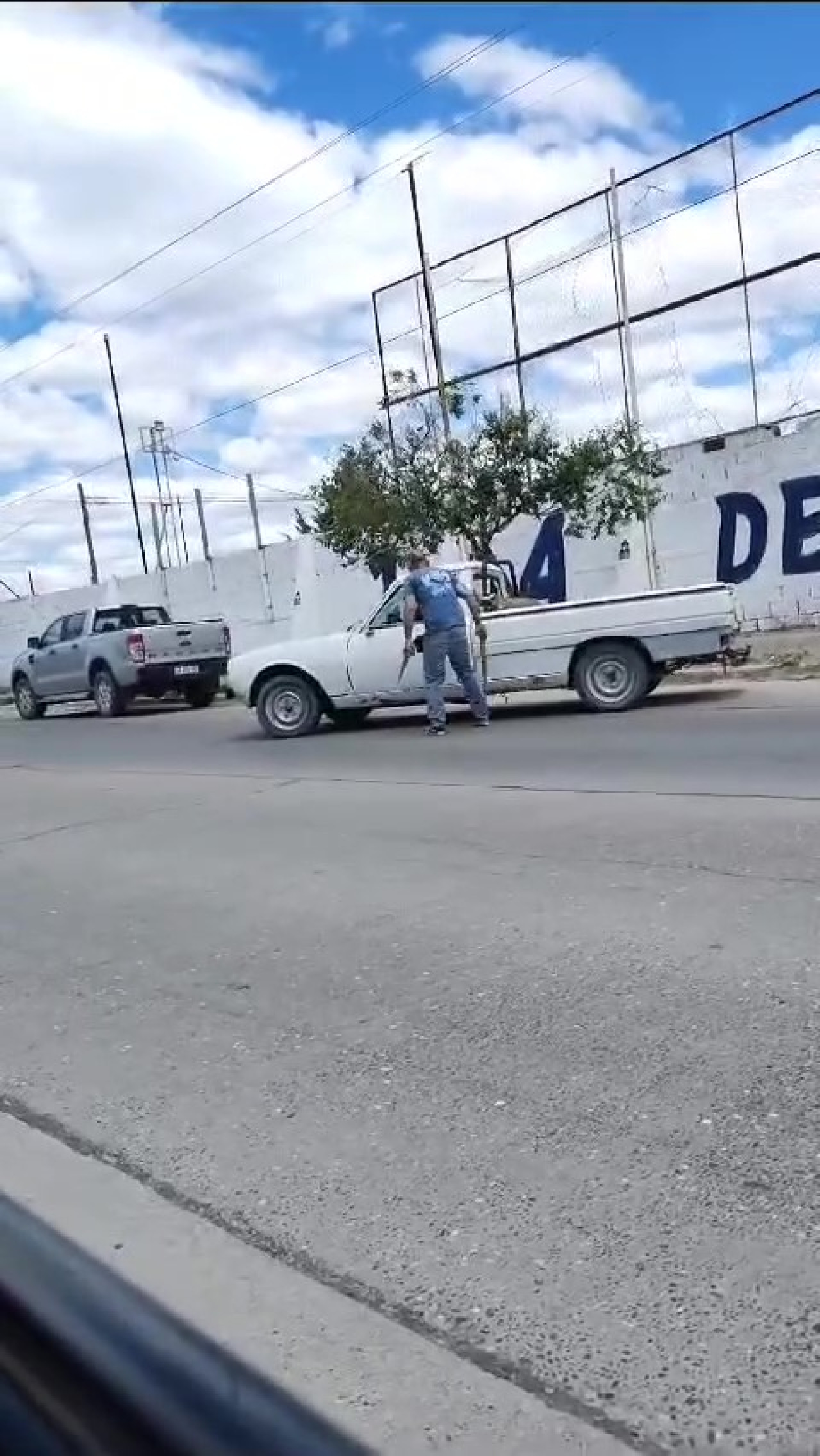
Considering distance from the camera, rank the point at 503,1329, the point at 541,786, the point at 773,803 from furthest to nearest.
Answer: the point at 541,786 < the point at 773,803 < the point at 503,1329

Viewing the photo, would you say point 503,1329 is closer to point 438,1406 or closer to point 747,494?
point 438,1406

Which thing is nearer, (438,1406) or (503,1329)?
(438,1406)

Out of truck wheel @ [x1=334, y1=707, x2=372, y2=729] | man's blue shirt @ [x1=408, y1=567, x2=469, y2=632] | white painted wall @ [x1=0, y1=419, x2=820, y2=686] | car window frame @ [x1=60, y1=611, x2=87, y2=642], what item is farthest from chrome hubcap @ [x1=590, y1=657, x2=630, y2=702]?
car window frame @ [x1=60, y1=611, x2=87, y2=642]

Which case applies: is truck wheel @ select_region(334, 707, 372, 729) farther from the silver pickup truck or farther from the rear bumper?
the silver pickup truck

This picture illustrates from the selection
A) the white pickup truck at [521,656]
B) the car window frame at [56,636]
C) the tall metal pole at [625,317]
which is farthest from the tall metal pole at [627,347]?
the car window frame at [56,636]

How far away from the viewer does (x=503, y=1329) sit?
254 centimetres

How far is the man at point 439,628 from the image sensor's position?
38.6 feet

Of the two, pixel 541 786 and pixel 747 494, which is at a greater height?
pixel 747 494

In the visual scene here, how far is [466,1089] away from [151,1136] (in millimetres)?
964

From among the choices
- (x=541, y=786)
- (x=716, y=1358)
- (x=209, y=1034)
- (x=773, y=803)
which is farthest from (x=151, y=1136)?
(x=541, y=786)

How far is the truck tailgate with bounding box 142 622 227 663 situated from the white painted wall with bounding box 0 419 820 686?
4.35 metres

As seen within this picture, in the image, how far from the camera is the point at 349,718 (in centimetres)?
1418

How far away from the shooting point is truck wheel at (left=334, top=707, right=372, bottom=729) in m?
13.9

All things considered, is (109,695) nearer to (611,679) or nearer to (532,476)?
(532,476)
